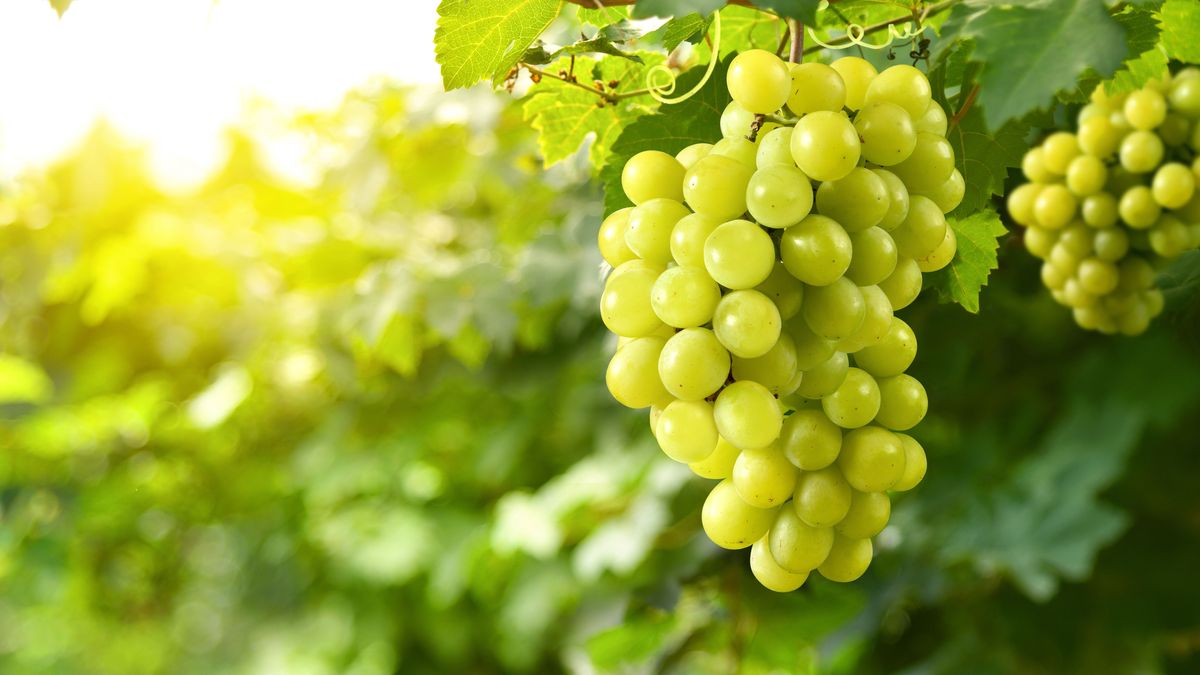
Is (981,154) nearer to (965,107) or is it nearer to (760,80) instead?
(965,107)

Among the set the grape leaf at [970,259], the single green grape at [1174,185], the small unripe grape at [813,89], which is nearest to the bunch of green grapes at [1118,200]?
the single green grape at [1174,185]

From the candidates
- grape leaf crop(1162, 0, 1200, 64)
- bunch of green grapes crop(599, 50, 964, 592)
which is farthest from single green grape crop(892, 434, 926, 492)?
grape leaf crop(1162, 0, 1200, 64)

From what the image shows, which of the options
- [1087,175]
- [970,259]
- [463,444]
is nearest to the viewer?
[970,259]

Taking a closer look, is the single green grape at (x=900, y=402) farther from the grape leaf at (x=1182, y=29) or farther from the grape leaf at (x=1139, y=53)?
the grape leaf at (x=1182, y=29)

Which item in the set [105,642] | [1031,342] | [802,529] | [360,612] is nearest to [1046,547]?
[1031,342]

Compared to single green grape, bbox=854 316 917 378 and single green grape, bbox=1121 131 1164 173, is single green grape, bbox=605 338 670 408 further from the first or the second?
single green grape, bbox=1121 131 1164 173

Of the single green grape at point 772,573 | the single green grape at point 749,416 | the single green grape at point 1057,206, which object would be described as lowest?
the single green grape at point 1057,206

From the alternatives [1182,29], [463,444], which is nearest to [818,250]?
[1182,29]
